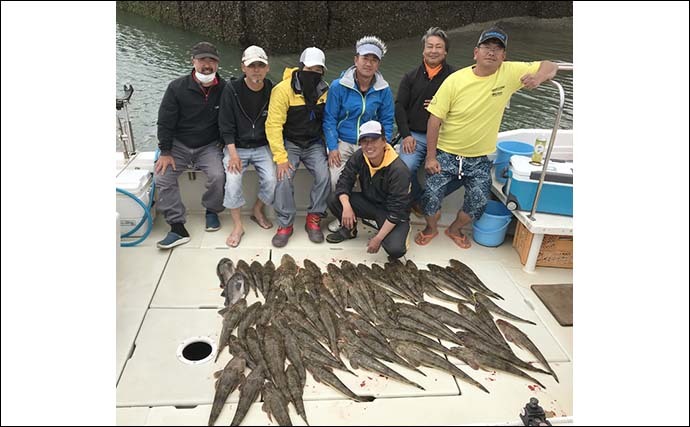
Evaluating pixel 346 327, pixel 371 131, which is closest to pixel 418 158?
pixel 371 131

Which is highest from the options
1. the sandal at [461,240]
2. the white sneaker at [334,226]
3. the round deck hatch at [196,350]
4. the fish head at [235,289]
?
the sandal at [461,240]

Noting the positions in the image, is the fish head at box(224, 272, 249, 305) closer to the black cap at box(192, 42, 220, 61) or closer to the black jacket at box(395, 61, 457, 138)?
the black cap at box(192, 42, 220, 61)

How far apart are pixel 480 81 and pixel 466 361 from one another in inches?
100

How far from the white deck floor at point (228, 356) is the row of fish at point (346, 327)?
3.0 inches

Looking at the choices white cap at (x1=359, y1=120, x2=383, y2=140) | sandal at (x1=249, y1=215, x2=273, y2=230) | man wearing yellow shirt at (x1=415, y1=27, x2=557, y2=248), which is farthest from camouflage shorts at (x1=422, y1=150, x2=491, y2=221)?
sandal at (x1=249, y1=215, x2=273, y2=230)

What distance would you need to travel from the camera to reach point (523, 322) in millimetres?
3896

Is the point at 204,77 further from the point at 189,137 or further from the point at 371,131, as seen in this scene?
the point at 371,131

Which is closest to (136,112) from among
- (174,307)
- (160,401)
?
(174,307)

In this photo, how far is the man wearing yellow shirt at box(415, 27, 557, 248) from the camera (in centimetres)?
428

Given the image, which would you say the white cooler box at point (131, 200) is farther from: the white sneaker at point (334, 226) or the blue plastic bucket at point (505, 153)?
the blue plastic bucket at point (505, 153)

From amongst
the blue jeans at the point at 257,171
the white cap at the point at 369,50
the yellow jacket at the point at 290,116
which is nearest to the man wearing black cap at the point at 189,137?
the blue jeans at the point at 257,171

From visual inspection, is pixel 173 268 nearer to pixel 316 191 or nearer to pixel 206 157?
pixel 206 157

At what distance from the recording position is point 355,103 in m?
4.68

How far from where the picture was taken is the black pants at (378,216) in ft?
14.8
